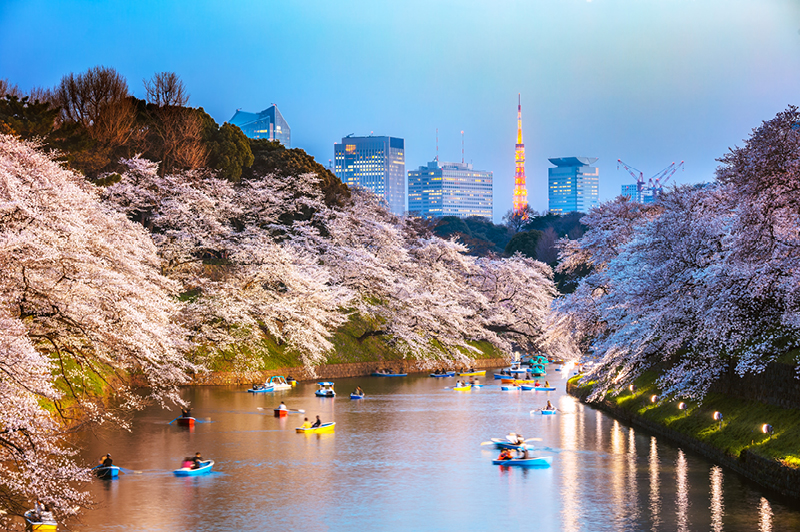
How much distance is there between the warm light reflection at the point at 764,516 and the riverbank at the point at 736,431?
2.46ft

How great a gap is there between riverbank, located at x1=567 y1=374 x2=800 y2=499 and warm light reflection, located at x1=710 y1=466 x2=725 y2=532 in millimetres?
729

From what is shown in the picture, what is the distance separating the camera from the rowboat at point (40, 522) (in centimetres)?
2131

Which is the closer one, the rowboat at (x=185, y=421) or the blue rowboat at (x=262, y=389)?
the rowboat at (x=185, y=421)

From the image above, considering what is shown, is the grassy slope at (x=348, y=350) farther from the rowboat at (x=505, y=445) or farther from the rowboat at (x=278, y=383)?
the rowboat at (x=505, y=445)

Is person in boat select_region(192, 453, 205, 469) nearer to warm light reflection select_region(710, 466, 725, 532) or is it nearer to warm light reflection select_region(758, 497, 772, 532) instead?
warm light reflection select_region(710, 466, 725, 532)

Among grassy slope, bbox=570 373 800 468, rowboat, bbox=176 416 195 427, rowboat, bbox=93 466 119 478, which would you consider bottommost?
rowboat, bbox=93 466 119 478

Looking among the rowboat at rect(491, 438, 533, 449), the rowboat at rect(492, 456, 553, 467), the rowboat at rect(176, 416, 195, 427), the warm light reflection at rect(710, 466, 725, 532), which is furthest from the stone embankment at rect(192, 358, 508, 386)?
the warm light reflection at rect(710, 466, 725, 532)

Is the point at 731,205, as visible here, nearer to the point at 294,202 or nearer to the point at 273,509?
the point at 273,509

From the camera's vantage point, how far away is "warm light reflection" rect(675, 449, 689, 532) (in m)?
24.8

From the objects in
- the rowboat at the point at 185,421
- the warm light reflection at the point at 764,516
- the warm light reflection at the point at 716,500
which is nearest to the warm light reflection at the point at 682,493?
the warm light reflection at the point at 716,500

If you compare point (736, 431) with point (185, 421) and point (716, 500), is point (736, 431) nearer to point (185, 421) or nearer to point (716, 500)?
point (716, 500)

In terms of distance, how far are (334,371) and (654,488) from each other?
145ft

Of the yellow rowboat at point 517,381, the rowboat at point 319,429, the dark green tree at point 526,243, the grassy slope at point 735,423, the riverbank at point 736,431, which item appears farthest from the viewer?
the dark green tree at point 526,243

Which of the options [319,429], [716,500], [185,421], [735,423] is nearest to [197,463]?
[319,429]
